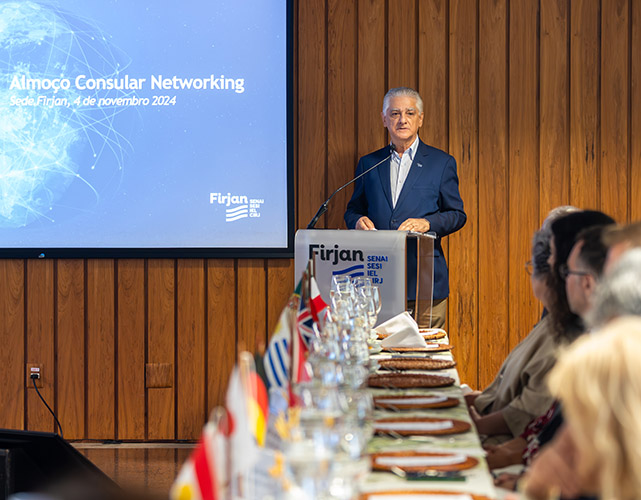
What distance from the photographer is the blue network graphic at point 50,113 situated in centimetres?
557

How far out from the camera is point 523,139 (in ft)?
18.1

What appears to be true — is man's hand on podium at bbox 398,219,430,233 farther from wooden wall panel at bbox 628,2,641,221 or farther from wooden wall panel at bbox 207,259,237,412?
wooden wall panel at bbox 628,2,641,221

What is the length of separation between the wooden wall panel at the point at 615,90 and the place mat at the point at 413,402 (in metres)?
3.50

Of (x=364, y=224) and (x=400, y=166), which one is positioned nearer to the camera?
(x=364, y=224)

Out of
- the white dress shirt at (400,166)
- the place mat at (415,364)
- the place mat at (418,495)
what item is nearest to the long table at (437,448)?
the place mat at (418,495)

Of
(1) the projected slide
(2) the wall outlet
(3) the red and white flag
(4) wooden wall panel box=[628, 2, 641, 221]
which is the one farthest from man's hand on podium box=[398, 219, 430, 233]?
(3) the red and white flag

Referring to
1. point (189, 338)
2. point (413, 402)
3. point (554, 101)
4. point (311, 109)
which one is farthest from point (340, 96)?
point (413, 402)

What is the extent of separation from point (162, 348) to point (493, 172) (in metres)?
2.57

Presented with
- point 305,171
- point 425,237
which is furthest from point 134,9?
point 425,237

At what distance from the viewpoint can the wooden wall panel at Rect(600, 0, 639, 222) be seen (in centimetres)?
547

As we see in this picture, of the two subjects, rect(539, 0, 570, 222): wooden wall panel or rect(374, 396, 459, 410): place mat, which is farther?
rect(539, 0, 570, 222): wooden wall panel

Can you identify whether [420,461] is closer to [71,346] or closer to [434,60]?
[434,60]

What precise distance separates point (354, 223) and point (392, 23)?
151 centimetres

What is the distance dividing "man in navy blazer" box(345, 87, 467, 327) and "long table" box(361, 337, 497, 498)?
2.28m
